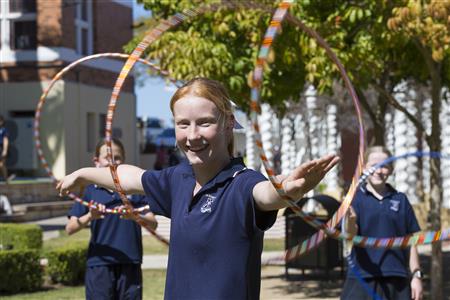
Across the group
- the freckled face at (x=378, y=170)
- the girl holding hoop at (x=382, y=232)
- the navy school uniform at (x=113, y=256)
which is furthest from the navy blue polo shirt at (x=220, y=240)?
the navy school uniform at (x=113, y=256)

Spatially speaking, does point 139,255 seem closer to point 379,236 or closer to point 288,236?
point 379,236

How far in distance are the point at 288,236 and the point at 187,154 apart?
10.5 meters

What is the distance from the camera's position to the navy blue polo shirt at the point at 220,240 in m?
4.42

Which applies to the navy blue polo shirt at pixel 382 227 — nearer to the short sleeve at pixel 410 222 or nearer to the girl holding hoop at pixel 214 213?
the short sleeve at pixel 410 222

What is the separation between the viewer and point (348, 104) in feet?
93.0

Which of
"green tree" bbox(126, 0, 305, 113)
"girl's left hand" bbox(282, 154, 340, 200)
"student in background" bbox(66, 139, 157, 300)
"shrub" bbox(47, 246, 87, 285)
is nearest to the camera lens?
"girl's left hand" bbox(282, 154, 340, 200)

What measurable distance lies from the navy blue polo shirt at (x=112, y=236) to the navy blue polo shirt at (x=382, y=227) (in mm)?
1787

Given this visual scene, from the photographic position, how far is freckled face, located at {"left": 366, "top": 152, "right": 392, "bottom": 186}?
7.47 m

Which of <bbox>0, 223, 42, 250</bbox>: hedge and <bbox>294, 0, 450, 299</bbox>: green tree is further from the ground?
<bbox>294, 0, 450, 299</bbox>: green tree

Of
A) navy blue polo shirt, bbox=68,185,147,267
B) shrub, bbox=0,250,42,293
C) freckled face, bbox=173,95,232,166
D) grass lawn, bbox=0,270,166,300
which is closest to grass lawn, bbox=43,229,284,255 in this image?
grass lawn, bbox=0,270,166,300

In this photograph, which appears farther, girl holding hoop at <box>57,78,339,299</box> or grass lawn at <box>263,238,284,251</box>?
grass lawn at <box>263,238,284,251</box>

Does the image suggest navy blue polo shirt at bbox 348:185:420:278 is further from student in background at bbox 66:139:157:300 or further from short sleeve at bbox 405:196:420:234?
student in background at bbox 66:139:157:300

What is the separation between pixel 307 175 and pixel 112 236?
4.35 metres

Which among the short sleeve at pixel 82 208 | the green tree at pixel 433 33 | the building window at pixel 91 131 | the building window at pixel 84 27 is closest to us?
the short sleeve at pixel 82 208
